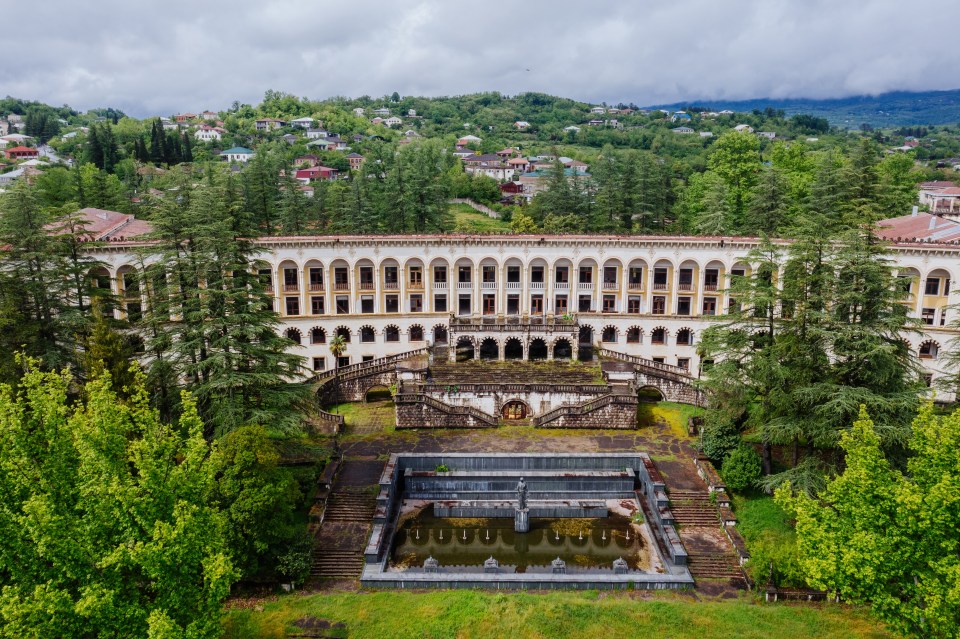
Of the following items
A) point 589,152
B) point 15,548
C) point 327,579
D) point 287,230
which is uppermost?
point 589,152

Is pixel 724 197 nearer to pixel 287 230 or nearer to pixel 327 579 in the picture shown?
pixel 287 230

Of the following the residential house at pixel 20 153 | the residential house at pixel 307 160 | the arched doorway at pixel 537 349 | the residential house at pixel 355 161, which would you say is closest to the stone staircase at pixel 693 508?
the arched doorway at pixel 537 349

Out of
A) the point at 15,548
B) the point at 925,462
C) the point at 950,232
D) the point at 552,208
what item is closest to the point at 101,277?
the point at 15,548

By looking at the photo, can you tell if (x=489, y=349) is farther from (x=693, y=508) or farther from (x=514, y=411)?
(x=693, y=508)

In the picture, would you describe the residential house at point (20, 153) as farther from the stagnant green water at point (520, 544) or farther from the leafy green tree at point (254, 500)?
the stagnant green water at point (520, 544)

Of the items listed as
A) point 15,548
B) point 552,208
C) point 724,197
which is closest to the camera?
point 15,548

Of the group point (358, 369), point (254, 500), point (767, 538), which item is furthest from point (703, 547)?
point (358, 369)

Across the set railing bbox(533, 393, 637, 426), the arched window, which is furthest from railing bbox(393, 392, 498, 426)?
the arched window

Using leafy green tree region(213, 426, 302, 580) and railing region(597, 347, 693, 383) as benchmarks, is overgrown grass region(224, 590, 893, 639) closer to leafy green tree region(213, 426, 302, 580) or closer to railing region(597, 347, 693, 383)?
leafy green tree region(213, 426, 302, 580)
